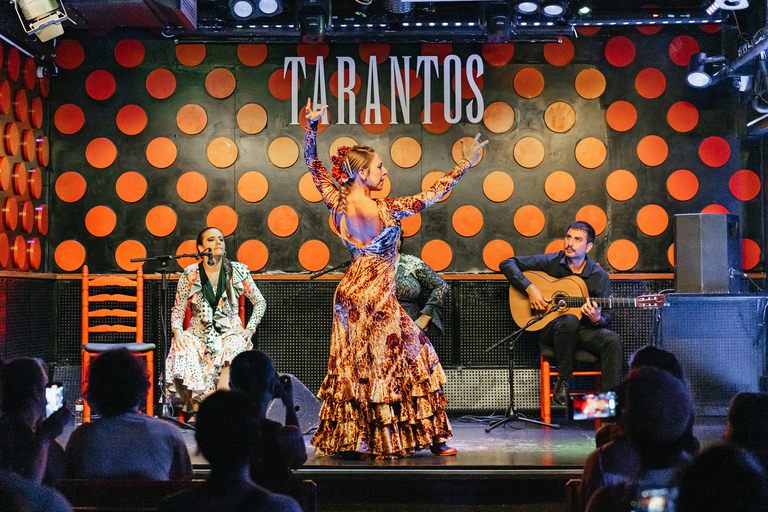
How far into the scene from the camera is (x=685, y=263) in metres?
5.74

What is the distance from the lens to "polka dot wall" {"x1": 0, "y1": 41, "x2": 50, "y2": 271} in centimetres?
559

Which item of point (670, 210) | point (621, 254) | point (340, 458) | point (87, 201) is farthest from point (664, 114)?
point (87, 201)

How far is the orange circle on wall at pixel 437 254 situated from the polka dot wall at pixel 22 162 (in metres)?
3.51

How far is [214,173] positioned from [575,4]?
11.6 ft

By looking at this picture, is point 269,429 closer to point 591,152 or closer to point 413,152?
point 413,152

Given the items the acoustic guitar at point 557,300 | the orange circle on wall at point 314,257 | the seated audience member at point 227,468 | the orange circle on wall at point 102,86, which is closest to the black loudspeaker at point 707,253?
the acoustic guitar at point 557,300

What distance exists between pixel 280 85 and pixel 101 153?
180 cm

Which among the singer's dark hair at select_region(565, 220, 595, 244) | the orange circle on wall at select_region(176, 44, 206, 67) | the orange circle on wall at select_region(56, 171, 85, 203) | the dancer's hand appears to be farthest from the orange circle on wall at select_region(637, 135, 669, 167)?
the orange circle on wall at select_region(56, 171, 85, 203)

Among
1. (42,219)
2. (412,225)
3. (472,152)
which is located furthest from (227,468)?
(42,219)

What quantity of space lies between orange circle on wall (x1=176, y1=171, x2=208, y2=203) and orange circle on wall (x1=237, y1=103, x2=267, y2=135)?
2.03 feet

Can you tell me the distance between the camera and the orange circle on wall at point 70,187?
6324 millimetres

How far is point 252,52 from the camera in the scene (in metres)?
6.32

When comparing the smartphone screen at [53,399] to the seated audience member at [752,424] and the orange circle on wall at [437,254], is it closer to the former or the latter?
the seated audience member at [752,424]

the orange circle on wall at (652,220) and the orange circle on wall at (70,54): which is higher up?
the orange circle on wall at (70,54)
